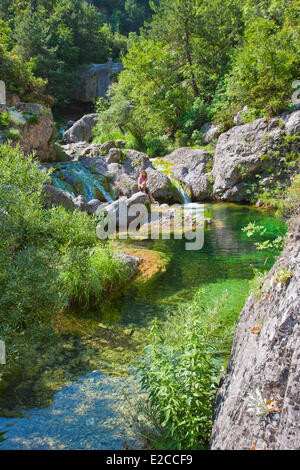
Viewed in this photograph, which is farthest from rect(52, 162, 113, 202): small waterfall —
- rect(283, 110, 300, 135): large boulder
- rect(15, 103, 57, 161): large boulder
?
rect(283, 110, 300, 135): large boulder

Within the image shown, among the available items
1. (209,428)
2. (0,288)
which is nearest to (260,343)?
(209,428)

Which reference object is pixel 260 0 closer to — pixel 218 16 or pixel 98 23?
pixel 218 16

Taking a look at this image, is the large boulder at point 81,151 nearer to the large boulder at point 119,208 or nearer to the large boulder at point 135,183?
the large boulder at point 135,183

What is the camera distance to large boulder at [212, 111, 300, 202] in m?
17.5

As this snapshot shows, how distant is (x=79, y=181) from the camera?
1695 centimetres

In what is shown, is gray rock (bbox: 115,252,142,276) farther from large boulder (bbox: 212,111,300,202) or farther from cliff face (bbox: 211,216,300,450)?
large boulder (bbox: 212,111,300,202)

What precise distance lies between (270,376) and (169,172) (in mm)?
18699

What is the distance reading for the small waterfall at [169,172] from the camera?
1885 cm

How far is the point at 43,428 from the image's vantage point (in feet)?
12.0

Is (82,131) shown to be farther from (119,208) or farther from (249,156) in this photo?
(119,208)

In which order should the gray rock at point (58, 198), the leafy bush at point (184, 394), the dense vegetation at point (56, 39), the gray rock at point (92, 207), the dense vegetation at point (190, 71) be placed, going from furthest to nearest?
1. the dense vegetation at point (56, 39)
2. the dense vegetation at point (190, 71)
3. the gray rock at point (92, 207)
4. the gray rock at point (58, 198)
5. the leafy bush at point (184, 394)

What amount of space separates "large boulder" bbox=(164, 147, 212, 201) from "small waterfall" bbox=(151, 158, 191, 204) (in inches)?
10.6

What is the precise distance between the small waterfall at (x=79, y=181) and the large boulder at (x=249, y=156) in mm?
6709

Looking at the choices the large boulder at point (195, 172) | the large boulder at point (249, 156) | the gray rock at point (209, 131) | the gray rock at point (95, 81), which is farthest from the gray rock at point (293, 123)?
the gray rock at point (95, 81)
